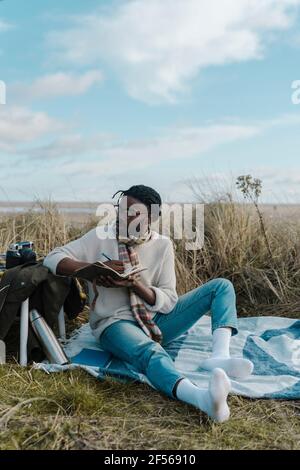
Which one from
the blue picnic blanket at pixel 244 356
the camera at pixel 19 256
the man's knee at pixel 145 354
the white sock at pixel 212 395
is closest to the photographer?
the white sock at pixel 212 395

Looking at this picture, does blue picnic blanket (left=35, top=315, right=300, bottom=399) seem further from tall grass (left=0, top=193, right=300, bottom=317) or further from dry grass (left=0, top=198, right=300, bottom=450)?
tall grass (left=0, top=193, right=300, bottom=317)

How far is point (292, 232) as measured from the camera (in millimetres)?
6309

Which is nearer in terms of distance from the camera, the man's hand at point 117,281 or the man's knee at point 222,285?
the man's hand at point 117,281

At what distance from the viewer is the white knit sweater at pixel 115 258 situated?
3.78 metres

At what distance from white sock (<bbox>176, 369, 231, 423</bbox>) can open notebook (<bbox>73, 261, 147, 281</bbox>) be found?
31.2 inches

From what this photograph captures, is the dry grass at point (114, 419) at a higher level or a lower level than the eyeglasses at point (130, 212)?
lower

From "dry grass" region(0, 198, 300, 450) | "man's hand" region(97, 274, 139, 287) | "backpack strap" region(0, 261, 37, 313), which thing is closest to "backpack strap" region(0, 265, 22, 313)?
"backpack strap" region(0, 261, 37, 313)

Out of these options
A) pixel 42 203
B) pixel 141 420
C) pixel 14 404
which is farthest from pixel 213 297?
pixel 42 203

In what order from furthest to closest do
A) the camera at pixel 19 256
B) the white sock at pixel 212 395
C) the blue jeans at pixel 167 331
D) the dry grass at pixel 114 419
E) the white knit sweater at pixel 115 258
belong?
1. the camera at pixel 19 256
2. the white knit sweater at pixel 115 258
3. the blue jeans at pixel 167 331
4. the white sock at pixel 212 395
5. the dry grass at pixel 114 419

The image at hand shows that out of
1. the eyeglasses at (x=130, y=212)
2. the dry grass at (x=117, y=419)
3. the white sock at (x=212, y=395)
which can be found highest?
the eyeglasses at (x=130, y=212)

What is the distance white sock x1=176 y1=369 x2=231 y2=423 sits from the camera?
2.79 metres

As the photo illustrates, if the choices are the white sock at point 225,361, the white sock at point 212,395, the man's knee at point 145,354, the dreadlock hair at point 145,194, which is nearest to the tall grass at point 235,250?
the dreadlock hair at point 145,194

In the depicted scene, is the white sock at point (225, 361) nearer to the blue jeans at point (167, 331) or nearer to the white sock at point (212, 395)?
the blue jeans at point (167, 331)
